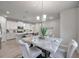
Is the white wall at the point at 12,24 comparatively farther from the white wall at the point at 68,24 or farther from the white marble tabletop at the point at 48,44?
the white wall at the point at 68,24

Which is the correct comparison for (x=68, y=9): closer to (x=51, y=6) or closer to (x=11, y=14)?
(x=51, y=6)

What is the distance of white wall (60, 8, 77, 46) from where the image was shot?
2321 mm

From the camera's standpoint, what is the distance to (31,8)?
244 cm

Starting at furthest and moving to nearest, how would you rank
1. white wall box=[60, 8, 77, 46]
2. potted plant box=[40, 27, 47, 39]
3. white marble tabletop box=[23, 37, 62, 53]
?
potted plant box=[40, 27, 47, 39]
white wall box=[60, 8, 77, 46]
white marble tabletop box=[23, 37, 62, 53]

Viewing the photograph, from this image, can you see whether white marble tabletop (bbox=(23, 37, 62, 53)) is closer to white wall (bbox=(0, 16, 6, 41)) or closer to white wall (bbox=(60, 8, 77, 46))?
white wall (bbox=(60, 8, 77, 46))

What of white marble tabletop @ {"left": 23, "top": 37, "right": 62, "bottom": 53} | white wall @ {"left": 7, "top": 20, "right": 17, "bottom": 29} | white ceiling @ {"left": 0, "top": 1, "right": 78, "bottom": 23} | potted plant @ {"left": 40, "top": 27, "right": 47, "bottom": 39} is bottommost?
white marble tabletop @ {"left": 23, "top": 37, "right": 62, "bottom": 53}

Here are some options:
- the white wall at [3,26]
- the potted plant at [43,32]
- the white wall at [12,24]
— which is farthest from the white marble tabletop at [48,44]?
the white wall at [3,26]

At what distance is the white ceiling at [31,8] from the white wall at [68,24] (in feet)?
0.49

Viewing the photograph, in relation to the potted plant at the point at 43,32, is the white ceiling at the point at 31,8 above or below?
above

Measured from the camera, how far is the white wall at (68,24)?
2321 millimetres

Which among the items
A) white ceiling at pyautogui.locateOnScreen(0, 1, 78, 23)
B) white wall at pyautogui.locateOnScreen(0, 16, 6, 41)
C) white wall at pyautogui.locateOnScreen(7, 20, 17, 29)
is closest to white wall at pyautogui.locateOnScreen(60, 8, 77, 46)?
white ceiling at pyautogui.locateOnScreen(0, 1, 78, 23)

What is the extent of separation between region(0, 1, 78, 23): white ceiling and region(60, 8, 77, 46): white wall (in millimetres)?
151

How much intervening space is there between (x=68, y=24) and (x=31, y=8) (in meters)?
1.20

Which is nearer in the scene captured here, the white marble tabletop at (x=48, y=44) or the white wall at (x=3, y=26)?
the white marble tabletop at (x=48, y=44)
